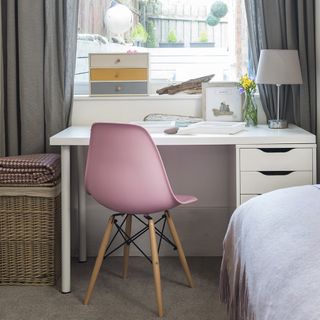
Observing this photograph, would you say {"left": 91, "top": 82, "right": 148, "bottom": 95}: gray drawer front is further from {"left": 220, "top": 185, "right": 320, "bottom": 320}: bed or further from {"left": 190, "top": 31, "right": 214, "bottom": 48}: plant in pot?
{"left": 220, "top": 185, "right": 320, "bottom": 320}: bed

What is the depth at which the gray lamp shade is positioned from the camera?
10.3ft

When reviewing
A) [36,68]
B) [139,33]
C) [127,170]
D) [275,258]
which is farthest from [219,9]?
[275,258]

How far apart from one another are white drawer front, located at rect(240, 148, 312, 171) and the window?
0.97m

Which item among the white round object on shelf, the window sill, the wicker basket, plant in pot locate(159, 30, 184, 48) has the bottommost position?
the wicker basket

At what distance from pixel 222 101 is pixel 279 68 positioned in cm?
43

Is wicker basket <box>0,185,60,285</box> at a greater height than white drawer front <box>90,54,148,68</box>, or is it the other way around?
white drawer front <box>90,54,148,68</box>

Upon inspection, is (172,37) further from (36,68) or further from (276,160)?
(276,160)

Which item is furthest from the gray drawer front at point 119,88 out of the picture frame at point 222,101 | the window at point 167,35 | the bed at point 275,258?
the bed at point 275,258

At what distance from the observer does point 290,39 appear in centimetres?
338

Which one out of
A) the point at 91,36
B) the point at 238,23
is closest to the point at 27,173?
the point at 91,36

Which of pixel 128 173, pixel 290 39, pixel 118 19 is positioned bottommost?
pixel 128 173

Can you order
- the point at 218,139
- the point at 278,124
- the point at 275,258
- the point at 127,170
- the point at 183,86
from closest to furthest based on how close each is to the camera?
the point at 275,258
the point at 127,170
the point at 218,139
the point at 278,124
the point at 183,86

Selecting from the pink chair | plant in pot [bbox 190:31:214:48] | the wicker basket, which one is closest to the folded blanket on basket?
the wicker basket

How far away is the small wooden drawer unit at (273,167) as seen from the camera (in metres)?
2.90
